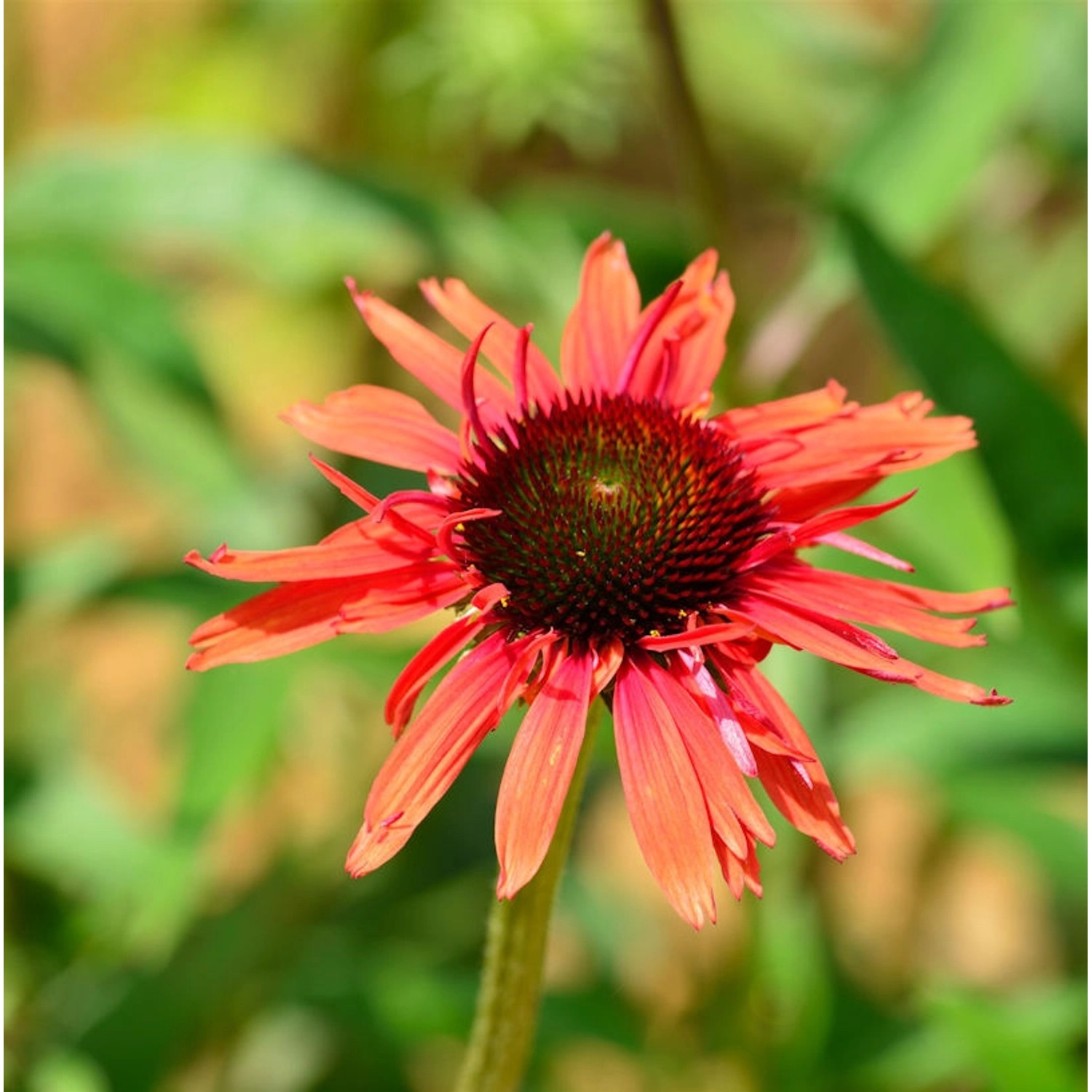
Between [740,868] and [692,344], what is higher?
[692,344]

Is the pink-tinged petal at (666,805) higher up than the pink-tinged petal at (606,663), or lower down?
lower down

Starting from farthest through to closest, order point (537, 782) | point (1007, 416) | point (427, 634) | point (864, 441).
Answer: point (427, 634) < point (1007, 416) < point (864, 441) < point (537, 782)

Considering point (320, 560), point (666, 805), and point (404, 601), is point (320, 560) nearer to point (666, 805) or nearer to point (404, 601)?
point (404, 601)

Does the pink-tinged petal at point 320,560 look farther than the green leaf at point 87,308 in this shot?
No

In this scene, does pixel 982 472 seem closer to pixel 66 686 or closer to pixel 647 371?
pixel 647 371

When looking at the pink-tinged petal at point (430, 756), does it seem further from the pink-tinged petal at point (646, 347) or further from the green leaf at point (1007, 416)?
the green leaf at point (1007, 416)

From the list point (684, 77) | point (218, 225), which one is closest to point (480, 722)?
point (684, 77)

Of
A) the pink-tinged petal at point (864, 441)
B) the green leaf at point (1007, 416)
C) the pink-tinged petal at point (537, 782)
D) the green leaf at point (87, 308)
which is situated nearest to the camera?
the pink-tinged petal at point (537, 782)

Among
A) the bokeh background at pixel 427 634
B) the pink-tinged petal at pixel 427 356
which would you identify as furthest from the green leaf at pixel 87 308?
the pink-tinged petal at pixel 427 356

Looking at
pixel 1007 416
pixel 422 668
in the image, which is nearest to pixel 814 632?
pixel 422 668
